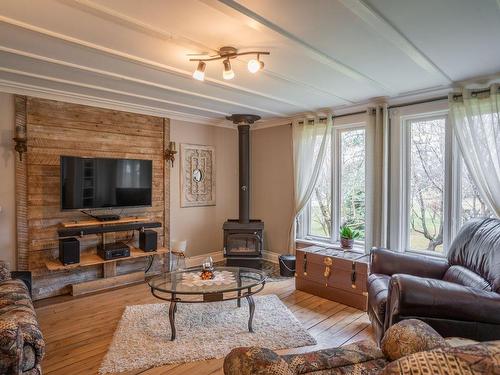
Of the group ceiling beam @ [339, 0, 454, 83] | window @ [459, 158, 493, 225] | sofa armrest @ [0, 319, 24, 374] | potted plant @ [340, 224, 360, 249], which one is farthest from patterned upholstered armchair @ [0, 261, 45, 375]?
window @ [459, 158, 493, 225]

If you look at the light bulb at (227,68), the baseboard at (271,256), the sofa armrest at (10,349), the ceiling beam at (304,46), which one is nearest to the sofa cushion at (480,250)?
the ceiling beam at (304,46)

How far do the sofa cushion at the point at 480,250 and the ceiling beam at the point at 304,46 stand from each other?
64.1 inches

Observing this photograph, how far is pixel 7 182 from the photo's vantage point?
332cm

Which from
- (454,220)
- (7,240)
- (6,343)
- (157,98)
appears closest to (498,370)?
(6,343)

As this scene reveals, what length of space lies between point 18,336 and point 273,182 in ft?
12.7

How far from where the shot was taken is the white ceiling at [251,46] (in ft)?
5.81

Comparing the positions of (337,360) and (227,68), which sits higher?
(227,68)

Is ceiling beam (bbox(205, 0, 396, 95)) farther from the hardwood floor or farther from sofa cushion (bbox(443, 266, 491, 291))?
the hardwood floor

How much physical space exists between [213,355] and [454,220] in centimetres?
282

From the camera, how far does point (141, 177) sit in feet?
13.4

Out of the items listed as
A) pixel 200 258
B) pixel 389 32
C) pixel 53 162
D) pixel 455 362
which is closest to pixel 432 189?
pixel 389 32

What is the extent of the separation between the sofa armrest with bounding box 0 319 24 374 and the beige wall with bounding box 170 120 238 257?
303 centimetres

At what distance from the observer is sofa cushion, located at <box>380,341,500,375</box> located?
72 cm

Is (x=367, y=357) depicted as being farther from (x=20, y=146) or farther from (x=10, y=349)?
(x=20, y=146)
